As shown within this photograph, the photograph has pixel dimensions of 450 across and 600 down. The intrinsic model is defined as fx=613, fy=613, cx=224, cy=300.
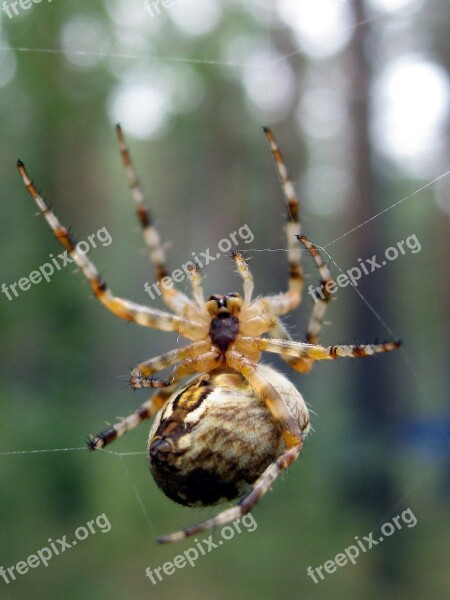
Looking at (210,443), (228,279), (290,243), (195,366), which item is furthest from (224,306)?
(228,279)

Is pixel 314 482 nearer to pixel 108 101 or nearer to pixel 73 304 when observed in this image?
pixel 73 304

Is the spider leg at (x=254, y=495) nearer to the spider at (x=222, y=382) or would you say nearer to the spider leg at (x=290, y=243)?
the spider at (x=222, y=382)

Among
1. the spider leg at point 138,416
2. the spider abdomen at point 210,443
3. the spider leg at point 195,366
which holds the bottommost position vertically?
the spider abdomen at point 210,443

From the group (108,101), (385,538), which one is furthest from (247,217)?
(385,538)

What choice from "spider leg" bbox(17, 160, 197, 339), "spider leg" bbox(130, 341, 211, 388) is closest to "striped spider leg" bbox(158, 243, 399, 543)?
"spider leg" bbox(130, 341, 211, 388)

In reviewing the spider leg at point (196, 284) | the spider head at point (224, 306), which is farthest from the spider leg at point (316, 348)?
the spider leg at point (196, 284)

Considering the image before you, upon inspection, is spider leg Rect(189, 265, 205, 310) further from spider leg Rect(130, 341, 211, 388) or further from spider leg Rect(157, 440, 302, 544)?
spider leg Rect(157, 440, 302, 544)

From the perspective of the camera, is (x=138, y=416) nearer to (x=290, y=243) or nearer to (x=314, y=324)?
(x=314, y=324)
